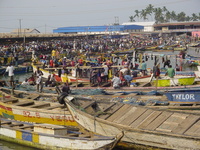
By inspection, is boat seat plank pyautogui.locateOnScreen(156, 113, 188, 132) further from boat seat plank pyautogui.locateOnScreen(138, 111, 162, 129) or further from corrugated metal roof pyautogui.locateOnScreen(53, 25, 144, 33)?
corrugated metal roof pyautogui.locateOnScreen(53, 25, 144, 33)

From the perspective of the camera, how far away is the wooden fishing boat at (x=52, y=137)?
1224 cm

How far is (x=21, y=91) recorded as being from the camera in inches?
837

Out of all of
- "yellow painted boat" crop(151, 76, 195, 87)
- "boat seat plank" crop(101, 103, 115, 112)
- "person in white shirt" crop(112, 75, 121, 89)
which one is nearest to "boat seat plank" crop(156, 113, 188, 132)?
"boat seat plank" crop(101, 103, 115, 112)

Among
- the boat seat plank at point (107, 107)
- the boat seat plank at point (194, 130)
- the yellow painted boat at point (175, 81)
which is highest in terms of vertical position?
the yellow painted boat at point (175, 81)

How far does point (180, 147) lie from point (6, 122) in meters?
8.64

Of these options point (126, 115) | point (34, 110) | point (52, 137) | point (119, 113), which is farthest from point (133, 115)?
point (34, 110)

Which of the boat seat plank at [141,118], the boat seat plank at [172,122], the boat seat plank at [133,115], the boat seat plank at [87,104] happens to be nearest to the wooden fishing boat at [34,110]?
the boat seat plank at [87,104]

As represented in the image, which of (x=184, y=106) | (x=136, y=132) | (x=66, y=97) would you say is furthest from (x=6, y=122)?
(x=184, y=106)

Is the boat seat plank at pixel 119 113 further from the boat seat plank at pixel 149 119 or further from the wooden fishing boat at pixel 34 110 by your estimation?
the wooden fishing boat at pixel 34 110

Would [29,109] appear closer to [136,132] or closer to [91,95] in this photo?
[91,95]

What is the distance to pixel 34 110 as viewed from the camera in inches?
669

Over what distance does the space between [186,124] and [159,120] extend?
3.57 feet

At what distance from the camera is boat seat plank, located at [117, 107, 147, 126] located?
13.7 m

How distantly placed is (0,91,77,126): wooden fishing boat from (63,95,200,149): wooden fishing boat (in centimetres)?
156
